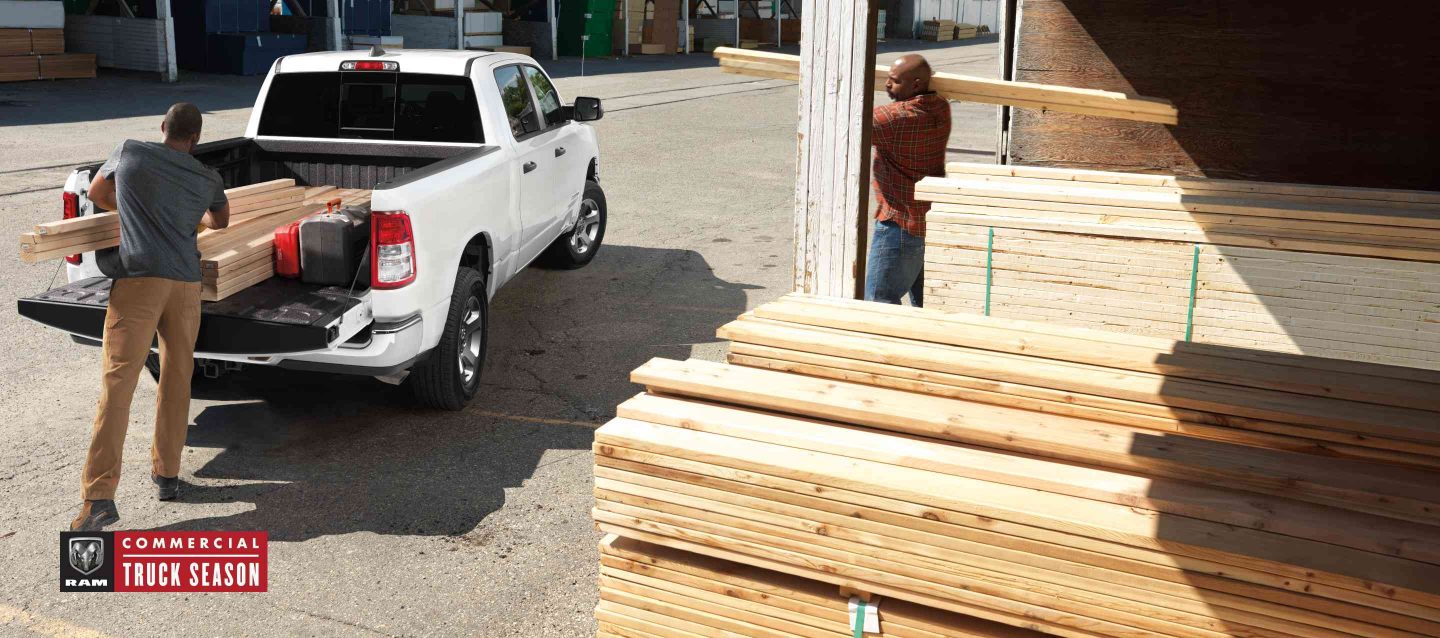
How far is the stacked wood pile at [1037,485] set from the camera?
9.86ft

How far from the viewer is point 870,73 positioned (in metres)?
4.54

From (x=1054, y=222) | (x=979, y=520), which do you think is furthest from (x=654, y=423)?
(x=1054, y=222)

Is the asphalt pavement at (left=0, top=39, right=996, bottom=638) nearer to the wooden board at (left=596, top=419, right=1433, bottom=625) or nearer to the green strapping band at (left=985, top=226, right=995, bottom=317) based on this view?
the wooden board at (left=596, top=419, right=1433, bottom=625)

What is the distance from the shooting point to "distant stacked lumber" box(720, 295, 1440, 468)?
352 cm

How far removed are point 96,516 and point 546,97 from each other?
491 cm

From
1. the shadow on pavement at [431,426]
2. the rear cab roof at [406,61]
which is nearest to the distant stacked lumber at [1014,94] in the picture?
the shadow on pavement at [431,426]

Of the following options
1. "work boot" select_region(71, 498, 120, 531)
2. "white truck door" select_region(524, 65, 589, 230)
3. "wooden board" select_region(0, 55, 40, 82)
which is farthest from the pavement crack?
"wooden board" select_region(0, 55, 40, 82)

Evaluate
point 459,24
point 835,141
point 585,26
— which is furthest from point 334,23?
point 835,141

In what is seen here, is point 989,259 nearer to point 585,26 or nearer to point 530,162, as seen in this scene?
point 530,162

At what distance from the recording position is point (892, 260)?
7246 millimetres

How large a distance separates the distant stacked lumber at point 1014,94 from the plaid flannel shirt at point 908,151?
0.27 m

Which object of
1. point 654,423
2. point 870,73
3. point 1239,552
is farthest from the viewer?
point 870,73

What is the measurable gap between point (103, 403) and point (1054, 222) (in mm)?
4815

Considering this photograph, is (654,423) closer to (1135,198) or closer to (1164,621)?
(1164,621)
